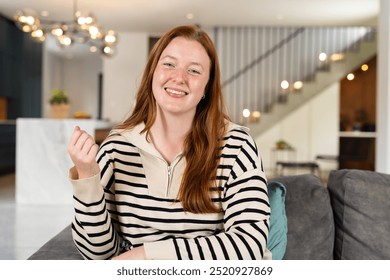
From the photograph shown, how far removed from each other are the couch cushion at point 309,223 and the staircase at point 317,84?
726cm

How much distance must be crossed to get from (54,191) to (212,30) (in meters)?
5.22

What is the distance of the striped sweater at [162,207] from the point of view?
0.96 m

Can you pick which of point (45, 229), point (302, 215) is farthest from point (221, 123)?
point (45, 229)

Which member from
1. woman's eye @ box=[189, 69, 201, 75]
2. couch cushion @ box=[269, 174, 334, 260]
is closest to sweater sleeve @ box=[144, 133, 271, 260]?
woman's eye @ box=[189, 69, 201, 75]

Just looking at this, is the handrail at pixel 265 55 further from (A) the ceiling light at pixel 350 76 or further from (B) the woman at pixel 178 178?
(B) the woman at pixel 178 178

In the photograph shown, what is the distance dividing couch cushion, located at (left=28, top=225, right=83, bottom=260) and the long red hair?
0.37 m

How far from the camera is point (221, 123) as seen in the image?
1.18 meters

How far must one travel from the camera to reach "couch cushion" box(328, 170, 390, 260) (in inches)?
51.2

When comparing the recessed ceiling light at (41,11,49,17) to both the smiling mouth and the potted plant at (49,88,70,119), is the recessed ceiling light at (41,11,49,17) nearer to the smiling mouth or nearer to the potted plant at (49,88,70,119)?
the potted plant at (49,88,70,119)

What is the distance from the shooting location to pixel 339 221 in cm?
139

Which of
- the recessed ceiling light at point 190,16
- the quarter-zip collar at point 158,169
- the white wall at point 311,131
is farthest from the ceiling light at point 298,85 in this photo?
the quarter-zip collar at point 158,169

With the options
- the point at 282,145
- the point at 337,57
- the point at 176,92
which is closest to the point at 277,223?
the point at 176,92

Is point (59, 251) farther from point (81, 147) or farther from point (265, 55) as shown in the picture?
point (265, 55)
